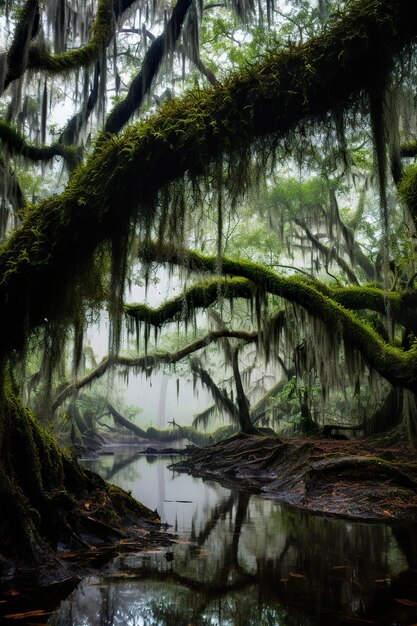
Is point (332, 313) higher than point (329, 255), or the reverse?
point (329, 255)

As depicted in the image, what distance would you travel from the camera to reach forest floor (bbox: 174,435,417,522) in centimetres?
641

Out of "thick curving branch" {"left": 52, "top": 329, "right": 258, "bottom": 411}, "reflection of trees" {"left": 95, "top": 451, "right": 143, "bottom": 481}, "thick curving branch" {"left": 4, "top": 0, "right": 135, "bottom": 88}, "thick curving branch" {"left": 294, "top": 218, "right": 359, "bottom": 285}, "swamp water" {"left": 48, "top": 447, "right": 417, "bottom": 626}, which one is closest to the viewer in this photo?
"swamp water" {"left": 48, "top": 447, "right": 417, "bottom": 626}

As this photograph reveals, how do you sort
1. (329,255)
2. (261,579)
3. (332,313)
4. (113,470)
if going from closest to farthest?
(261,579), (332,313), (113,470), (329,255)

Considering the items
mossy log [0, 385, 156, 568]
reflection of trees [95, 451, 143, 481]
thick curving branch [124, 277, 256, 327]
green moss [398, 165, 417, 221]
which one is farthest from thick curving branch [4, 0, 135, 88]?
reflection of trees [95, 451, 143, 481]

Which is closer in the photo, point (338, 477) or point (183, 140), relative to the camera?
point (183, 140)

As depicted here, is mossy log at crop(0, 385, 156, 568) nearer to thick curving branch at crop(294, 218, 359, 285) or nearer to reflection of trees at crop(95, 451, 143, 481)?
reflection of trees at crop(95, 451, 143, 481)

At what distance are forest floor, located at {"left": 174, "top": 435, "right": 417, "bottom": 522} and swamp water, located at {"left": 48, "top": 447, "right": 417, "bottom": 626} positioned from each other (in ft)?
2.66

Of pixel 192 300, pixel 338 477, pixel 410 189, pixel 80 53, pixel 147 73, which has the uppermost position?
pixel 147 73

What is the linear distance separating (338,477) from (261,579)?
4.35m

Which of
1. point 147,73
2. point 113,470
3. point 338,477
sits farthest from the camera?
point 113,470

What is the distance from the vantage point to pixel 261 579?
3.49 metres

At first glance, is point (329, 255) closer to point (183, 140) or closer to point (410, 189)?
point (410, 189)

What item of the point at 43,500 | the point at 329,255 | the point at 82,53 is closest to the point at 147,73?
the point at 82,53

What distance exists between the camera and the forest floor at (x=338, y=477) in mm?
6414
